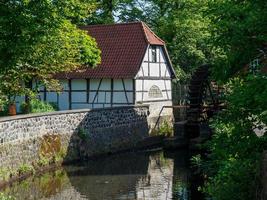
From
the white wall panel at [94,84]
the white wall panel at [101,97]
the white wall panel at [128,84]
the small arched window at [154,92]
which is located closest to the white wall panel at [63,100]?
the white wall panel at [94,84]

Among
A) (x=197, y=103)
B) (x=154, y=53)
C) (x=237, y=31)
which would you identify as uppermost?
(x=154, y=53)

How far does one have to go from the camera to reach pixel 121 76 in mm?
25266

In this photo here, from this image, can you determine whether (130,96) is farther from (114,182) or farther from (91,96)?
(114,182)

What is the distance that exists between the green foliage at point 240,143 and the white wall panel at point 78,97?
62.5 feet

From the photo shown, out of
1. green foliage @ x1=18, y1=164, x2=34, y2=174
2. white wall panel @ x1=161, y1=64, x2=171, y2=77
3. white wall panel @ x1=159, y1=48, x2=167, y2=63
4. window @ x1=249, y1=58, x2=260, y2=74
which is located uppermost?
white wall panel @ x1=159, y1=48, x2=167, y2=63

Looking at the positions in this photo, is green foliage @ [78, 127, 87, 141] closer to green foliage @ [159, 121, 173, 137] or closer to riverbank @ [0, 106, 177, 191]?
riverbank @ [0, 106, 177, 191]

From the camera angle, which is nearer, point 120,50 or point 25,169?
point 25,169

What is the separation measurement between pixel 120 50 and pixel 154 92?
2.84 m

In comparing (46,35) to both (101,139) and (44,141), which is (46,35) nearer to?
(44,141)

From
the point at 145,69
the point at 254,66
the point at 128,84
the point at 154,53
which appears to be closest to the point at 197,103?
the point at 145,69

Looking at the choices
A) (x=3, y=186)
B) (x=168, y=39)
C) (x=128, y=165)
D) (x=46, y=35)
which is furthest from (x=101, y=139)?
(x=168, y=39)

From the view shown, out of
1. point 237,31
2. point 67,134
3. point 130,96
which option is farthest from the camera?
point 130,96

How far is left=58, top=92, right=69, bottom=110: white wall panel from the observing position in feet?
87.3

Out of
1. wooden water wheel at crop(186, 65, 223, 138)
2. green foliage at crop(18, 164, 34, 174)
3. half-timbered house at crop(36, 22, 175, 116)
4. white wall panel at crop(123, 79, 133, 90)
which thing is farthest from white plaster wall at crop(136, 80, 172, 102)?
green foliage at crop(18, 164, 34, 174)
